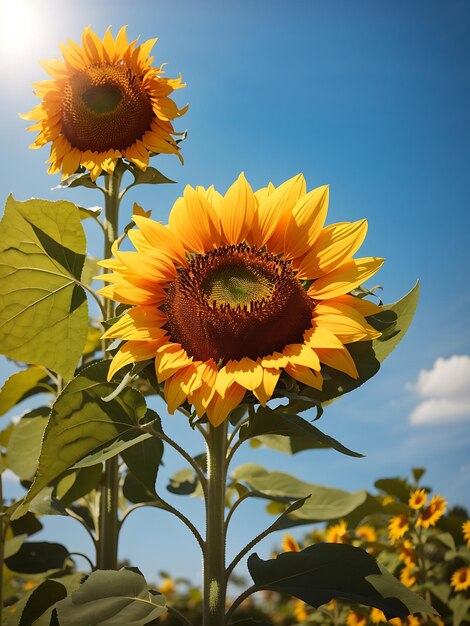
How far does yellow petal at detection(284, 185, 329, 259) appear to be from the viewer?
1299mm

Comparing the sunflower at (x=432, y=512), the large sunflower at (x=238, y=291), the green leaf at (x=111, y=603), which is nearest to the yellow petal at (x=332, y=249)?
the large sunflower at (x=238, y=291)

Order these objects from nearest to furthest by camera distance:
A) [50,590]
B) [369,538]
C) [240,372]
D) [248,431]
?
[240,372] < [248,431] < [50,590] < [369,538]

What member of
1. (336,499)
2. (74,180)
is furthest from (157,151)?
(336,499)

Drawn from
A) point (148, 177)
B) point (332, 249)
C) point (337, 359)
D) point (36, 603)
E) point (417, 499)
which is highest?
point (148, 177)

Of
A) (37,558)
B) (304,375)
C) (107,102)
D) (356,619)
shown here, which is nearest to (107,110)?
(107,102)

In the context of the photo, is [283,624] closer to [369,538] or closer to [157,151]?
[369,538]

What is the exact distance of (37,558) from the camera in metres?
2.06

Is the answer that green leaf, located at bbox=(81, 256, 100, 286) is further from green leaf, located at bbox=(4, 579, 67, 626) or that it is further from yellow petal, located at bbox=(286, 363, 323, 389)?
yellow petal, located at bbox=(286, 363, 323, 389)

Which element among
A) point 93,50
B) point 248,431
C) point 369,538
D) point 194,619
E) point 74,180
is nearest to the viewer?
point 248,431

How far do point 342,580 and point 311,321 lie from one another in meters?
0.47

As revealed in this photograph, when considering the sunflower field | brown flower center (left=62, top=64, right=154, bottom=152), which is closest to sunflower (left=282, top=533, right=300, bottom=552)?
the sunflower field

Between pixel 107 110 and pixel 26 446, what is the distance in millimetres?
1058

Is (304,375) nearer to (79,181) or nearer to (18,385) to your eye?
(79,181)

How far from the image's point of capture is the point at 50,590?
1639 mm
